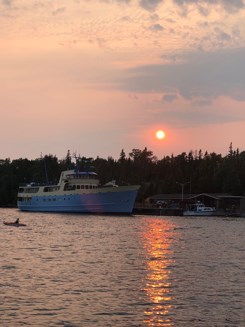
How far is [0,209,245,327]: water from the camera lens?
28438mm

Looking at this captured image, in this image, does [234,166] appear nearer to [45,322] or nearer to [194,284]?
[194,284]

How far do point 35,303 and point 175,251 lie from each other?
29.6 m

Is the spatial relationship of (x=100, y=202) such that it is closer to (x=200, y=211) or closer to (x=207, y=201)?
(x=200, y=211)

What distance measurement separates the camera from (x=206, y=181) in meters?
196

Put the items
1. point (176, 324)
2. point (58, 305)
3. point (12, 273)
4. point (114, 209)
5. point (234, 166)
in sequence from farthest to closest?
point (234, 166) → point (114, 209) → point (12, 273) → point (58, 305) → point (176, 324)

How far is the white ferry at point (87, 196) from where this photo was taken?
14438 centimetres

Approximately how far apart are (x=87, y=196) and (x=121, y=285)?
358 ft

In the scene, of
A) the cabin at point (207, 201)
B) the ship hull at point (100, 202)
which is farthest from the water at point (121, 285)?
the cabin at point (207, 201)

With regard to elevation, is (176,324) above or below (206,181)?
below

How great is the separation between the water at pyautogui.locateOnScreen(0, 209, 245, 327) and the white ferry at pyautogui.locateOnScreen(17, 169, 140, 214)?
7878 cm

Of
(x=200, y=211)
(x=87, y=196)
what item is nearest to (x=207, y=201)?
(x=200, y=211)

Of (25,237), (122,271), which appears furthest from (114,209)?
(122,271)

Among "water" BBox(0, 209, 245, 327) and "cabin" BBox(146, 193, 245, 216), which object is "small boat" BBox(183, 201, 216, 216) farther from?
"water" BBox(0, 209, 245, 327)

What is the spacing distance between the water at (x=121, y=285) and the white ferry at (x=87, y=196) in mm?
78778
